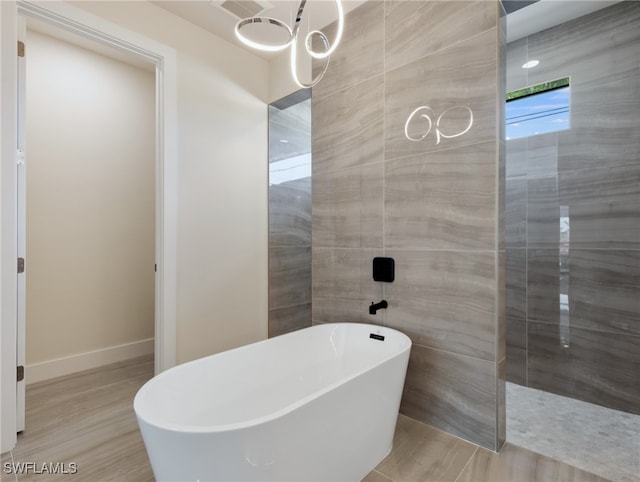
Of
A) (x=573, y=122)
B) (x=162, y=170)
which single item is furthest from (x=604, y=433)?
(x=162, y=170)

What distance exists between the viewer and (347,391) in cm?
137

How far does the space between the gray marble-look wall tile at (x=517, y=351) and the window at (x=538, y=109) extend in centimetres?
→ 140

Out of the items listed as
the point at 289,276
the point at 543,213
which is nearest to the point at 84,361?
the point at 289,276

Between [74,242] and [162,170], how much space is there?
117 centimetres

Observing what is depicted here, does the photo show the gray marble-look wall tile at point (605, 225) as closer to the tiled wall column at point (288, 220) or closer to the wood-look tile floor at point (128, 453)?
the wood-look tile floor at point (128, 453)

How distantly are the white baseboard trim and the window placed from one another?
147 inches

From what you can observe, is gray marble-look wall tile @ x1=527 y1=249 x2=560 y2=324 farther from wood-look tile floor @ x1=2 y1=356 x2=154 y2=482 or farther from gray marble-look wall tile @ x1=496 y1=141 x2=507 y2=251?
wood-look tile floor @ x1=2 y1=356 x2=154 y2=482

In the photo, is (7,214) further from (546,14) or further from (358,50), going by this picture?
(546,14)

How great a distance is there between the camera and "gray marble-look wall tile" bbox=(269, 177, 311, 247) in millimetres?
3154

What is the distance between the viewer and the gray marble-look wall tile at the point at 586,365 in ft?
6.82

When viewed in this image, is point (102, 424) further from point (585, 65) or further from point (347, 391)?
point (585, 65)

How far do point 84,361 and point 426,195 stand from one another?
10.2 ft

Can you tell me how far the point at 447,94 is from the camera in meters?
1.96

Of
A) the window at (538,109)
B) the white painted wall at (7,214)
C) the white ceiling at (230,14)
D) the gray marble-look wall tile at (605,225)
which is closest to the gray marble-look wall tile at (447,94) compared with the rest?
the white ceiling at (230,14)
